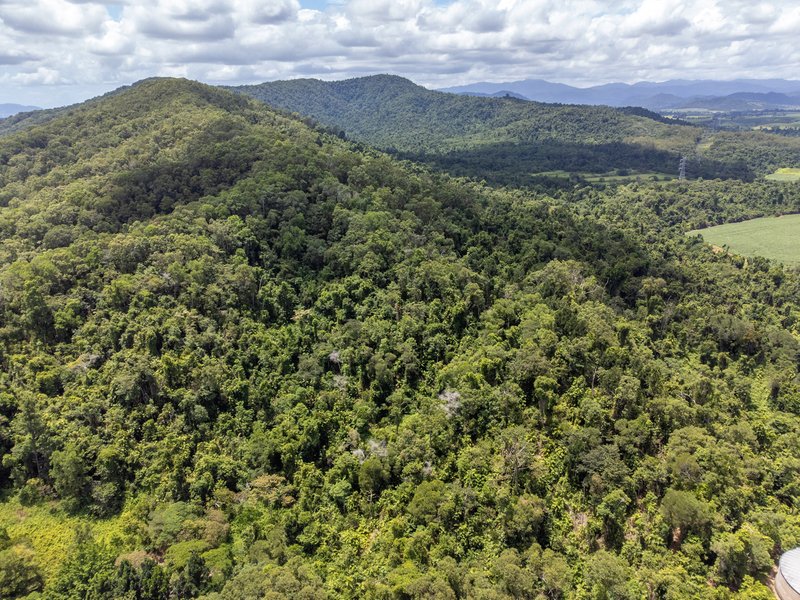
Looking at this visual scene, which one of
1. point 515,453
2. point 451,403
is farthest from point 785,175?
point 515,453

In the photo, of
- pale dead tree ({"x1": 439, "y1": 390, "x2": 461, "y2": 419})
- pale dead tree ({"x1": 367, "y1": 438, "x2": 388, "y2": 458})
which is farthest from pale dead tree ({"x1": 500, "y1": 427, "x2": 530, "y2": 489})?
pale dead tree ({"x1": 367, "y1": 438, "x2": 388, "y2": 458})

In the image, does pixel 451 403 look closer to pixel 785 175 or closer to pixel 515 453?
pixel 515 453

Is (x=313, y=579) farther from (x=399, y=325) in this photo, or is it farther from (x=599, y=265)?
(x=599, y=265)

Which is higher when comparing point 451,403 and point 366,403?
point 451,403

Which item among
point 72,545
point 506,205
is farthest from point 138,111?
point 72,545

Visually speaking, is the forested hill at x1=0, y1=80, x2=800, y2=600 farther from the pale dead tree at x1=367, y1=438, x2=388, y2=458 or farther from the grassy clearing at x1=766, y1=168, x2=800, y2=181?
the grassy clearing at x1=766, y1=168, x2=800, y2=181

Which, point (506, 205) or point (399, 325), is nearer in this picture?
point (399, 325)
